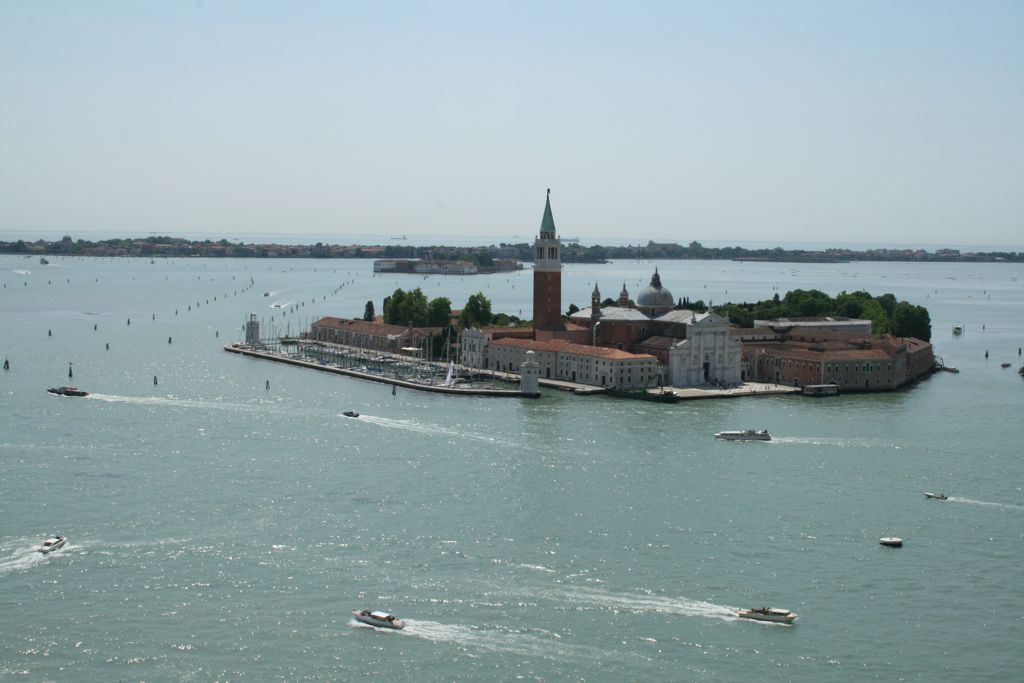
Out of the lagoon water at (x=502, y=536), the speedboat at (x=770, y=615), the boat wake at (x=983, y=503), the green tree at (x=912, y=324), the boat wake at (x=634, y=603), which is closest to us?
the lagoon water at (x=502, y=536)

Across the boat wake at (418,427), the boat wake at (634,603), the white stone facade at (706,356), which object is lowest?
the boat wake at (634,603)

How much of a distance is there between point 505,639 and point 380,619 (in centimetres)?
143

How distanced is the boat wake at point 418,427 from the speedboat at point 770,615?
11590 mm

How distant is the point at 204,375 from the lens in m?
37.4

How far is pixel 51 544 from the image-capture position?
658 inches

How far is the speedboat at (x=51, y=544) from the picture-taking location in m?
16.6

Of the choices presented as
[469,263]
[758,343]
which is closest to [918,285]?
[469,263]

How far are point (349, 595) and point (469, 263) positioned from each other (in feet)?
400

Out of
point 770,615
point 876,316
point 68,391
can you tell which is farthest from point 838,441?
point 876,316

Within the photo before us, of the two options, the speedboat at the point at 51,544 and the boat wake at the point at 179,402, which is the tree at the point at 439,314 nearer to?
the boat wake at the point at 179,402

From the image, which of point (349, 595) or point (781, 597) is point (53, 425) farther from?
point (781, 597)

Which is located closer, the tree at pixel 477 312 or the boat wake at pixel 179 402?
the boat wake at pixel 179 402

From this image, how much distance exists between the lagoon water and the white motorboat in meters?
0.32

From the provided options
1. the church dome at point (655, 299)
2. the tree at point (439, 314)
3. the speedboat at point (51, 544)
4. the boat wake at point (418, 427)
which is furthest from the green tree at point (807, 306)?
the speedboat at point (51, 544)
